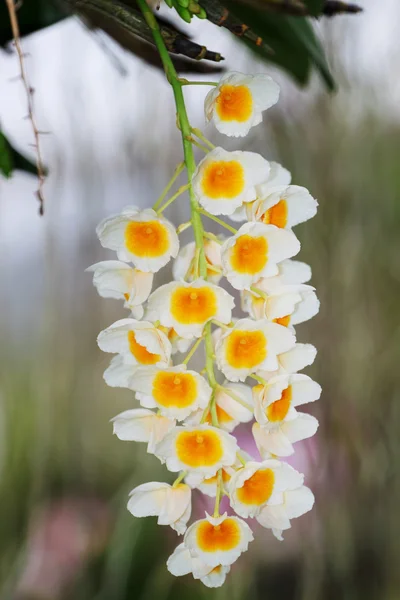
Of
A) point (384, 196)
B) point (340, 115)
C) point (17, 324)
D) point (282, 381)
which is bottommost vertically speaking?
point (17, 324)

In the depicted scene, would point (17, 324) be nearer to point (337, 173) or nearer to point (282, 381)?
point (337, 173)

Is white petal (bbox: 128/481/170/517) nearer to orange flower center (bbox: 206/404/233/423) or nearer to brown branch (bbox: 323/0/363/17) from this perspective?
orange flower center (bbox: 206/404/233/423)

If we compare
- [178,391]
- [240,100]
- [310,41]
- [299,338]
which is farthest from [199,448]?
[299,338]

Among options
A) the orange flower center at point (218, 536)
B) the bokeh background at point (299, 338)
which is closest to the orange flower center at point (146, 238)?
the orange flower center at point (218, 536)

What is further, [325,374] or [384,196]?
[384,196]

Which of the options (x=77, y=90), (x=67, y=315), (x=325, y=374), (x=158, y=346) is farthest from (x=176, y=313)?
(x=67, y=315)

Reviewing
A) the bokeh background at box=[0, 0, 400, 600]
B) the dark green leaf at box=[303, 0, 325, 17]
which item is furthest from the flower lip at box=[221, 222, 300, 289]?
the bokeh background at box=[0, 0, 400, 600]

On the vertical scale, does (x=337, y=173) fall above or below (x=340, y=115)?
below
